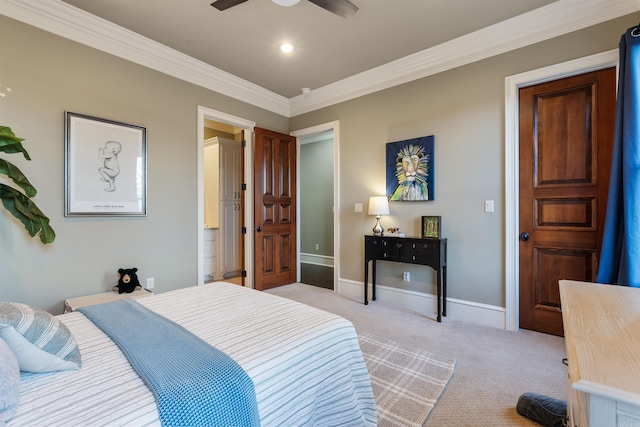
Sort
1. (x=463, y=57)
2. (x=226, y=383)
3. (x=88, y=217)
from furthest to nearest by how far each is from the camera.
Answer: (x=463, y=57), (x=88, y=217), (x=226, y=383)

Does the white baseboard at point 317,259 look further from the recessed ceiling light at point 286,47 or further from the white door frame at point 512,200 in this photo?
the recessed ceiling light at point 286,47

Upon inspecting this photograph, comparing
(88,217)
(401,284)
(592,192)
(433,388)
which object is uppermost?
(592,192)

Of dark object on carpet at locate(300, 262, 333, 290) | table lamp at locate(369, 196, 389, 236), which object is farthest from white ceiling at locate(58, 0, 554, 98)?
dark object on carpet at locate(300, 262, 333, 290)

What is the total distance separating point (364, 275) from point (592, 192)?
2.31 metres

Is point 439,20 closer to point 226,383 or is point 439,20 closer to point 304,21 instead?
point 304,21

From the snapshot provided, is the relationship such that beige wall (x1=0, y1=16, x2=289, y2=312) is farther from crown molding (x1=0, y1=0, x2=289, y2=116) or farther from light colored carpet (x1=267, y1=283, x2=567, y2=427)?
light colored carpet (x1=267, y1=283, x2=567, y2=427)

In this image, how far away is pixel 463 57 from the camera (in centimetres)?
294

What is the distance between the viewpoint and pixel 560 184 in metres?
2.52

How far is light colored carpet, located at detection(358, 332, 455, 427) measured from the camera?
1.59m

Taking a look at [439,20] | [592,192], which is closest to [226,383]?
[592,192]

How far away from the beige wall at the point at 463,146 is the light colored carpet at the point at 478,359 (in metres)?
0.38

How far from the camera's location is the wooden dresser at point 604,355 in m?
0.51

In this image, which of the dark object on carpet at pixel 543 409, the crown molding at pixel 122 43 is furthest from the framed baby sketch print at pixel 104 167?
the dark object on carpet at pixel 543 409

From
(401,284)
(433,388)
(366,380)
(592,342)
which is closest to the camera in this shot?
(592,342)
